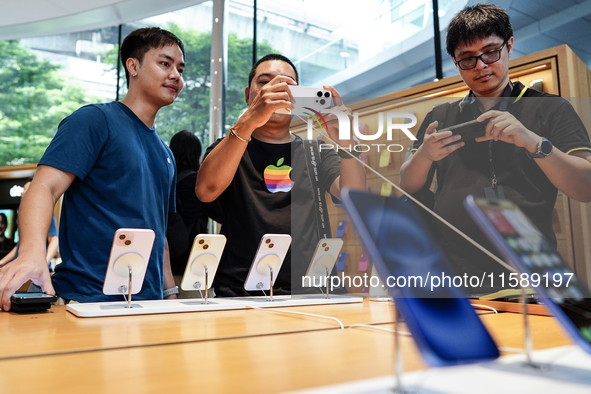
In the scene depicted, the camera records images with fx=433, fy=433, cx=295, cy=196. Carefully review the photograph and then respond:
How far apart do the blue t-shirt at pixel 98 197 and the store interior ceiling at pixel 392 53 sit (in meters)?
2.02

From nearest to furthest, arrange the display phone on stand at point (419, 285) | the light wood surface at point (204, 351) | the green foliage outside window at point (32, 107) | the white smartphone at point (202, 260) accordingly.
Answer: the display phone on stand at point (419, 285), the light wood surface at point (204, 351), the white smartphone at point (202, 260), the green foliage outside window at point (32, 107)

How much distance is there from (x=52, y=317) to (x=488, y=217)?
0.95 m

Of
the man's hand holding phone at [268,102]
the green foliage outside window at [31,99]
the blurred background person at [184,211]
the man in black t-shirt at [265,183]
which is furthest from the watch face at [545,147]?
the green foliage outside window at [31,99]

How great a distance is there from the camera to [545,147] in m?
1.33

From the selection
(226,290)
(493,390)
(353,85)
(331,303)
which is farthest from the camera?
(353,85)

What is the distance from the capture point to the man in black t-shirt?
143cm

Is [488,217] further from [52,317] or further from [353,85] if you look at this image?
[353,85]

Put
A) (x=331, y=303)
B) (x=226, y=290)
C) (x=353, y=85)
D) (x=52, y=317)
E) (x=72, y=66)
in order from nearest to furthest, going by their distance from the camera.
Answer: (x=52, y=317)
(x=331, y=303)
(x=226, y=290)
(x=353, y=85)
(x=72, y=66)

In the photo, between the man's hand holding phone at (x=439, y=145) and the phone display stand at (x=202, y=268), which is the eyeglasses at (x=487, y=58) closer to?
the man's hand holding phone at (x=439, y=145)

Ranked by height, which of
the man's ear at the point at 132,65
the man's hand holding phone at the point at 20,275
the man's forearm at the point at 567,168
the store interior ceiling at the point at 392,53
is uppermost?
the store interior ceiling at the point at 392,53

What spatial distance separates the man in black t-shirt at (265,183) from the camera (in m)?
1.43

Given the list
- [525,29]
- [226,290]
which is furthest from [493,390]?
[525,29]

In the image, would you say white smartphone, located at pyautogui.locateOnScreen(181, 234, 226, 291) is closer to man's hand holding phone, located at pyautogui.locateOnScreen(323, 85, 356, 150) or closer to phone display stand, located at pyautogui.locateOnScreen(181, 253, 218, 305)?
phone display stand, located at pyautogui.locateOnScreen(181, 253, 218, 305)

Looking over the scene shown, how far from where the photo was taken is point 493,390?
14.9 inches
